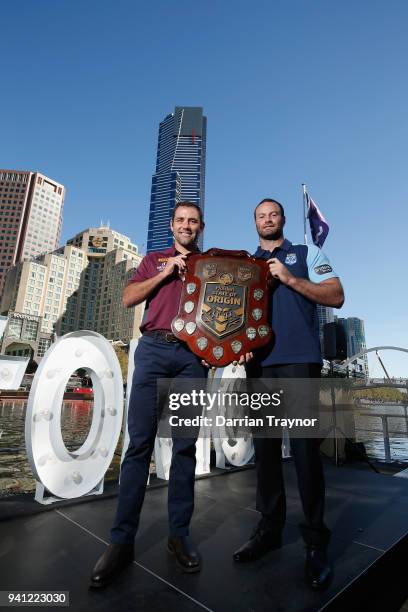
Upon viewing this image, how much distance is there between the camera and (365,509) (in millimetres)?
3066

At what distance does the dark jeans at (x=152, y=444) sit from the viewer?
6.68 ft

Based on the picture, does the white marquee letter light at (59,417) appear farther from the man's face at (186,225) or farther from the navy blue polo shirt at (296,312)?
the navy blue polo shirt at (296,312)

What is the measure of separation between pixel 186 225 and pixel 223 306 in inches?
29.5

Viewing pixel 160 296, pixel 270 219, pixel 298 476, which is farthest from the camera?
pixel 270 219

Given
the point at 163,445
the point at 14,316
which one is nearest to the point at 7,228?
the point at 14,316

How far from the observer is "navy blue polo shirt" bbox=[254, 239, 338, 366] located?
2.20m

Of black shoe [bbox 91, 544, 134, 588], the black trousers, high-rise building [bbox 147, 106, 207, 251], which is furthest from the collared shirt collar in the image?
high-rise building [bbox 147, 106, 207, 251]

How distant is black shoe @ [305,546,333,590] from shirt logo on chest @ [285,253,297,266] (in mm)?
1842

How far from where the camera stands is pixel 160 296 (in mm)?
2400

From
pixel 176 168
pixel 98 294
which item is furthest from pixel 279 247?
pixel 176 168

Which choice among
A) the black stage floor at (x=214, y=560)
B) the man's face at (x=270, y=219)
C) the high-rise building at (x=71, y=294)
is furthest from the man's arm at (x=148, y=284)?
the high-rise building at (x=71, y=294)

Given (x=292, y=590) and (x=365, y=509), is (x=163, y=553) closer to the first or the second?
(x=292, y=590)

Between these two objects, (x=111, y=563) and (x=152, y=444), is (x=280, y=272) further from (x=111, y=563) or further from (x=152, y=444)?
(x=111, y=563)

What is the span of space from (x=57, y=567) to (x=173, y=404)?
109 cm
